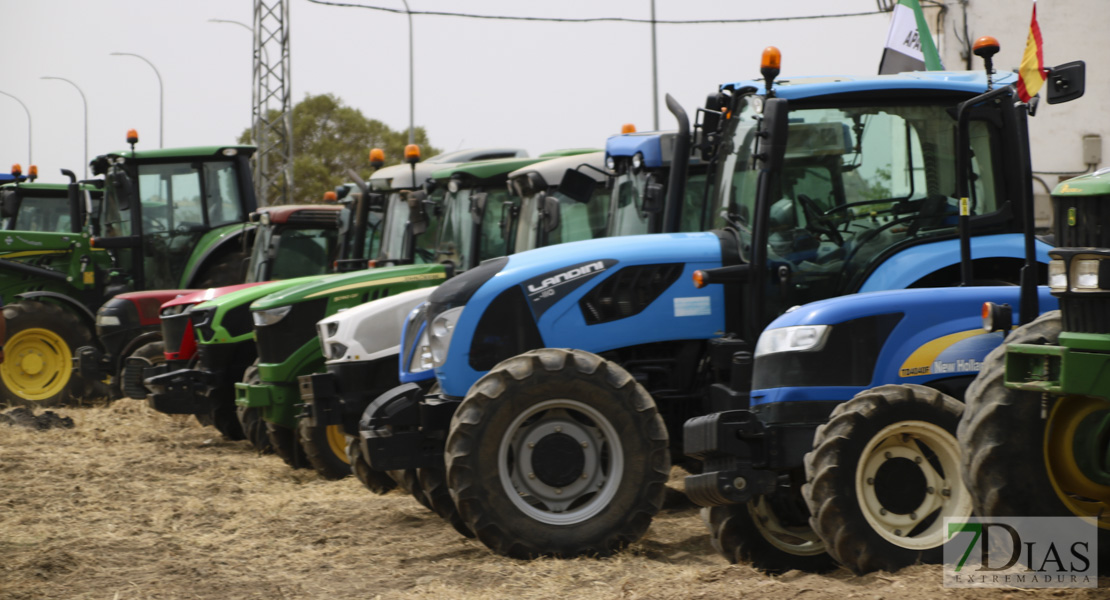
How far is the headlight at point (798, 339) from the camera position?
6.04 meters

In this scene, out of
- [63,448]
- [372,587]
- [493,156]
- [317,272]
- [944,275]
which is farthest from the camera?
[493,156]

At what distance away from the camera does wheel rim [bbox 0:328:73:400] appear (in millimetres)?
16391

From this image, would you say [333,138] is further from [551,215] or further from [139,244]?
[551,215]

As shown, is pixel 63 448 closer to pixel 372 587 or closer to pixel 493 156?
pixel 493 156

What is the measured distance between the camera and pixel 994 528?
511 cm

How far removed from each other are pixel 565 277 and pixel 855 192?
5.60ft

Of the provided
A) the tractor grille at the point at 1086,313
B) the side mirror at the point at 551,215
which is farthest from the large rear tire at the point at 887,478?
the side mirror at the point at 551,215

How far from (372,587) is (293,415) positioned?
14.4 feet

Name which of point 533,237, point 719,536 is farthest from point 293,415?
point 719,536

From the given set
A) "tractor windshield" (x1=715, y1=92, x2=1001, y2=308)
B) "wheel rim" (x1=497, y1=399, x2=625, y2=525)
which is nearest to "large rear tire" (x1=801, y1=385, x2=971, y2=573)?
"wheel rim" (x1=497, y1=399, x2=625, y2=525)

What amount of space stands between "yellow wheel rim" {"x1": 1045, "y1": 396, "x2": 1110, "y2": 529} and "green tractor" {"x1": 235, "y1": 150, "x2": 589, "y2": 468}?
260 inches

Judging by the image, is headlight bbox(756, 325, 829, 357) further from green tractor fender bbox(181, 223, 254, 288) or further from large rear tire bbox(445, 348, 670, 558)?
green tractor fender bbox(181, 223, 254, 288)

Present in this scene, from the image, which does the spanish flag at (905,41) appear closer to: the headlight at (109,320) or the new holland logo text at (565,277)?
the new holland logo text at (565,277)

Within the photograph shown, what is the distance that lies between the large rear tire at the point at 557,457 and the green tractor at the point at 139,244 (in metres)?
9.84
